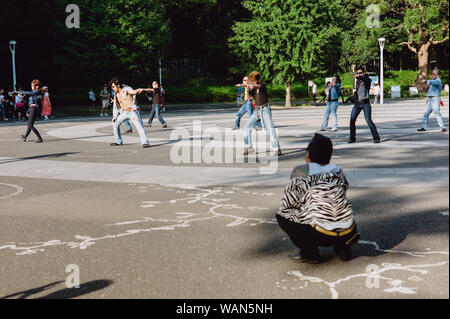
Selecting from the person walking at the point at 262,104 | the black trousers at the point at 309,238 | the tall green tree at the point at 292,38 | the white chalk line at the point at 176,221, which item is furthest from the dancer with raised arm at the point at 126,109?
the tall green tree at the point at 292,38

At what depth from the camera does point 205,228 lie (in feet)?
19.9

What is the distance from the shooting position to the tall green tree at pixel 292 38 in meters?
35.5

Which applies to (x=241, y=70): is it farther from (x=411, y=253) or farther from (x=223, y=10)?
(x=411, y=253)

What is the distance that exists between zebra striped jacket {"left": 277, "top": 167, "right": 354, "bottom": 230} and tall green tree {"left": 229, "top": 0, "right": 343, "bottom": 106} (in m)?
31.9

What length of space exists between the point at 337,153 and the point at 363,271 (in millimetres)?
7944

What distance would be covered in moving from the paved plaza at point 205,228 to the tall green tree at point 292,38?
949 inches

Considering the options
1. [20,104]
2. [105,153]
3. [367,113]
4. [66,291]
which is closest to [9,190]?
[105,153]

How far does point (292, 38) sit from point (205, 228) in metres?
31.5

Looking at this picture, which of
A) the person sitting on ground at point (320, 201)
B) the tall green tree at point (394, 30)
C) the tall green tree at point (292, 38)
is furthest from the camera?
the tall green tree at point (394, 30)

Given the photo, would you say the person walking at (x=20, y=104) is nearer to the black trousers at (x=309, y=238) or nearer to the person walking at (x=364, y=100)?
the person walking at (x=364, y=100)

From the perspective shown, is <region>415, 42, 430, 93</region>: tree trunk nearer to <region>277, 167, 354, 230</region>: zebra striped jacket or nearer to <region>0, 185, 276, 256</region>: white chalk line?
<region>0, 185, 276, 256</region>: white chalk line

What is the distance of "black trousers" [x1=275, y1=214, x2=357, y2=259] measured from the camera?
4.52m
